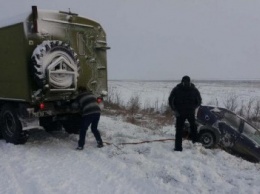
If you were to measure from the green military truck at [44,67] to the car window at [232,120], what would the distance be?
11.5 feet

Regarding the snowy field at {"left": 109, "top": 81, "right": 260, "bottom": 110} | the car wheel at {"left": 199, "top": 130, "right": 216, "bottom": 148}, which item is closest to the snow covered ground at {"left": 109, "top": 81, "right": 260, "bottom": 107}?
the snowy field at {"left": 109, "top": 81, "right": 260, "bottom": 110}

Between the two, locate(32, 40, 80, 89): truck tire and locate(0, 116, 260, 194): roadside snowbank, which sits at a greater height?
locate(32, 40, 80, 89): truck tire

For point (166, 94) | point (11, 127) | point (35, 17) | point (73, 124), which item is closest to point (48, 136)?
point (73, 124)

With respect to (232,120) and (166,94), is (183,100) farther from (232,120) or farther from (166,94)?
(166,94)

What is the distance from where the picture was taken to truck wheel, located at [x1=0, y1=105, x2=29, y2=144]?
865cm

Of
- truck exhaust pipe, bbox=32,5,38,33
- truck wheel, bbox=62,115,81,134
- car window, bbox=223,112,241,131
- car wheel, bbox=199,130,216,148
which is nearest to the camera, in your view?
truck exhaust pipe, bbox=32,5,38,33

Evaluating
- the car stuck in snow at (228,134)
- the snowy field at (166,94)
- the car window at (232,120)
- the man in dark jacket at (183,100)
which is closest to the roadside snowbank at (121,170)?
the man in dark jacket at (183,100)

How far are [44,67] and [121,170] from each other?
304 centimetres

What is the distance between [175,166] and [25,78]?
3.97 m

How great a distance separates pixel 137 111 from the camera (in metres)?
17.5

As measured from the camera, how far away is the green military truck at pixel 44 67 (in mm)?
7883

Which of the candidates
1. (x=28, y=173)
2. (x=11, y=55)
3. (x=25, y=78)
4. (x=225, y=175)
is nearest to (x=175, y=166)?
(x=225, y=175)

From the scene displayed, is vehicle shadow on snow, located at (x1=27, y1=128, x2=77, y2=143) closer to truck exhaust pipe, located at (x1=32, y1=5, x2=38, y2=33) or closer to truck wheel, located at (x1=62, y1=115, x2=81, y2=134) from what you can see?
truck wheel, located at (x1=62, y1=115, x2=81, y2=134)

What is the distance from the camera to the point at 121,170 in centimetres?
635
